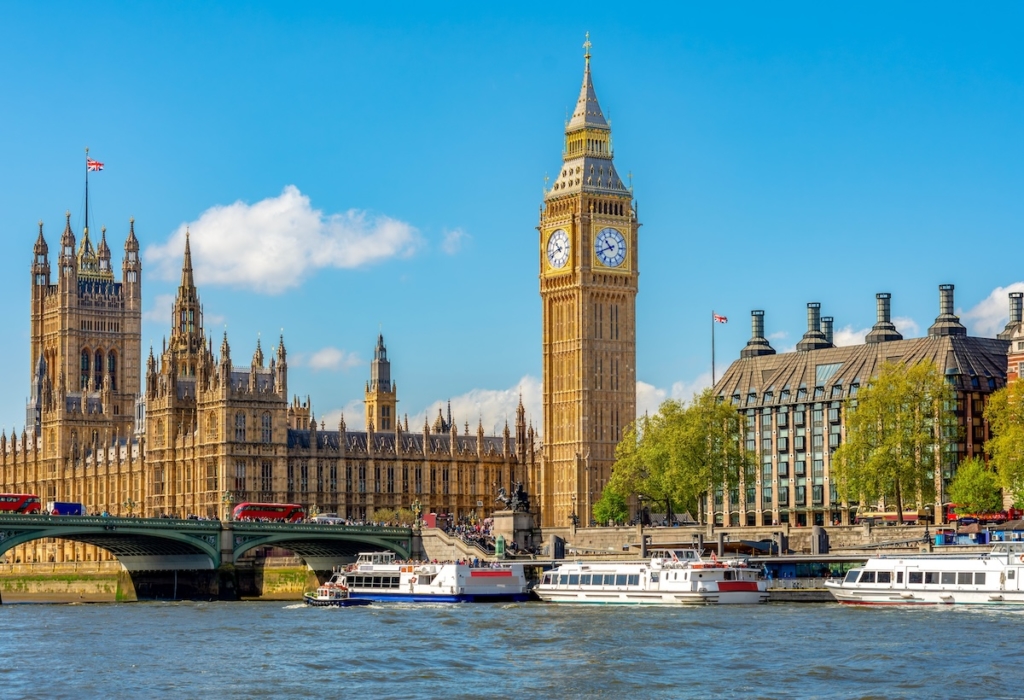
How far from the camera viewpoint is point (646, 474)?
146625 millimetres

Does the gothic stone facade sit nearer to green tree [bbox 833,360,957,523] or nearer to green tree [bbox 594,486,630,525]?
green tree [bbox 594,486,630,525]

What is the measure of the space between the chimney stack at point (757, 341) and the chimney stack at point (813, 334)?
4213 millimetres

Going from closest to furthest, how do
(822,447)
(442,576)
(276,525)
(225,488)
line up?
1. (442,576)
2. (276,525)
3. (822,447)
4. (225,488)

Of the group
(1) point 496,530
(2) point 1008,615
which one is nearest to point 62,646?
(2) point 1008,615

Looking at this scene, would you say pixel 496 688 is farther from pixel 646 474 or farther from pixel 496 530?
pixel 646 474

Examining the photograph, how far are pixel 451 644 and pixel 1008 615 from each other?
23221mm

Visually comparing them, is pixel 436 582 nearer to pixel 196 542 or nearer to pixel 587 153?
pixel 196 542

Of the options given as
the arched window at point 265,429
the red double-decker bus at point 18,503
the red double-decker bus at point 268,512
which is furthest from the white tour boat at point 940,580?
the arched window at point 265,429

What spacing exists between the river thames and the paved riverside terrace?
692 inches

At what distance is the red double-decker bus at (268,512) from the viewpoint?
441ft

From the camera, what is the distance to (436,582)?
10838cm

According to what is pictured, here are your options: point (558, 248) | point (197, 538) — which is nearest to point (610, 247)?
point (558, 248)

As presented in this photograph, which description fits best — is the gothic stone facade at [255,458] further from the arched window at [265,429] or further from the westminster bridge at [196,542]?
the westminster bridge at [196,542]

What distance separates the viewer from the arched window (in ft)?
512
